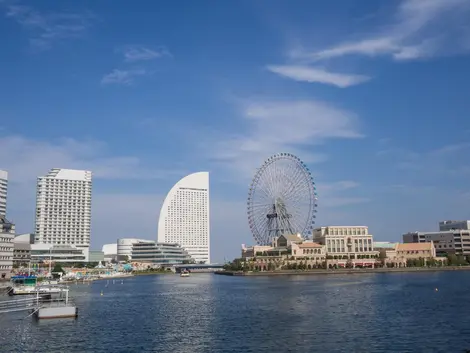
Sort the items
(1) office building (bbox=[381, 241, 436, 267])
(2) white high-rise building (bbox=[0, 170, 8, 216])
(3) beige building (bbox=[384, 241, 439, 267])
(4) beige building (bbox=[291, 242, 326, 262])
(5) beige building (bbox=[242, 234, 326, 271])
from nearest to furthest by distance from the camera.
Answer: (5) beige building (bbox=[242, 234, 326, 271]) < (4) beige building (bbox=[291, 242, 326, 262]) < (1) office building (bbox=[381, 241, 436, 267]) < (3) beige building (bbox=[384, 241, 439, 267]) < (2) white high-rise building (bbox=[0, 170, 8, 216])

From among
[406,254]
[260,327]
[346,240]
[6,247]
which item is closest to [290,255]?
[346,240]

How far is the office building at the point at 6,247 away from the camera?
354 feet

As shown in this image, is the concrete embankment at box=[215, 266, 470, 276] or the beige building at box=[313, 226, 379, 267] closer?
the concrete embankment at box=[215, 266, 470, 276]

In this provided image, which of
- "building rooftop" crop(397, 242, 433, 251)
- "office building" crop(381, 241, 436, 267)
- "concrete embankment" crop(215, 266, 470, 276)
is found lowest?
"concrete embankment" crop(215, 266, 470, 276)

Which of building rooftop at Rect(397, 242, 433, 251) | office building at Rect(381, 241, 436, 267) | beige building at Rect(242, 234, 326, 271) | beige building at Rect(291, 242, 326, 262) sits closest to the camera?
beige building at Rect(242, 234, 326, 271)

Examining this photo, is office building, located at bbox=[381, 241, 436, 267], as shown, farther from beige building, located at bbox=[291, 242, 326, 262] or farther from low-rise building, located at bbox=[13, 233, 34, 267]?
low-rise building, located at bbox=[13, 233, 34, 267]

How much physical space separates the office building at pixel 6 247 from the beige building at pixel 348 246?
89131 mm

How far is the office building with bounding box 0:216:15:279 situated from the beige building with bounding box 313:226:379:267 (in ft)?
292

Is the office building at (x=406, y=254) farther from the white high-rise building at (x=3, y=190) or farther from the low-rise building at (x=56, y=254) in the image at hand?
the white high-rise building at (x=3, y=190)

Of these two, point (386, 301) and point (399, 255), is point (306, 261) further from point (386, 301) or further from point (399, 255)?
point (386, 301)

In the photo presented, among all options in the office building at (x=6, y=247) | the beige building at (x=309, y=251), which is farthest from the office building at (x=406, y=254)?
the office building at (x=6, y=247)

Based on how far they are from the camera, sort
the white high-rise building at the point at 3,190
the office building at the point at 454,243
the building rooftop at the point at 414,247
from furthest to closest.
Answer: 1. the white high-rise building at the point at 3,190
2. the office building at the point at 454,243
3. the building rooftop at the point at 414,247

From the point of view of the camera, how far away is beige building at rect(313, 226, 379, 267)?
493 feet

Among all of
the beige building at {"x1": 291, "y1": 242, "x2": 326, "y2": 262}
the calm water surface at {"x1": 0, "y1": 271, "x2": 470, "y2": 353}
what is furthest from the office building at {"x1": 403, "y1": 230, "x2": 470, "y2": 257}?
the calm water surface at {"x1": 0, "y1": 271, "x2": 470, "y2": 353}
